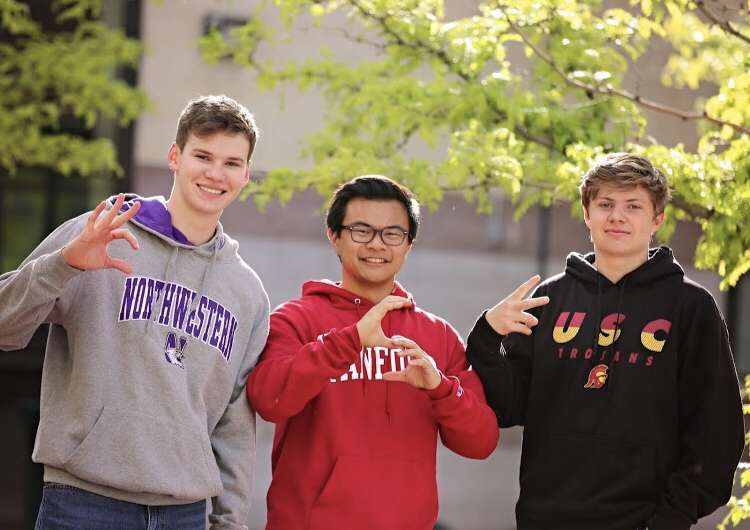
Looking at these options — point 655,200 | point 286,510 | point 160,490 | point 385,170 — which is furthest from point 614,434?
point 385,170

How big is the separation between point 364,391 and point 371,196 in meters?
0.62

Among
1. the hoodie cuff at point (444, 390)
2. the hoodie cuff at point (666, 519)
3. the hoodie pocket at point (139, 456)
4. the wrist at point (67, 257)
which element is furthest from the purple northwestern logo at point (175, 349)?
the hoodie cuff at point (666, 519)

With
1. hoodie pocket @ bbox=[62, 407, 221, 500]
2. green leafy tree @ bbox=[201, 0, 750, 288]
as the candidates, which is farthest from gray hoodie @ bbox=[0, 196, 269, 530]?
green leafy tree @ bbox=[201, 0, 750, 288]

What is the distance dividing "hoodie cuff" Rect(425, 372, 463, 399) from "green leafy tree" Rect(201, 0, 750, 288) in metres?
Result: 1.27

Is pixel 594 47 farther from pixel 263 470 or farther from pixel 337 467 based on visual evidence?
pixel 263 470

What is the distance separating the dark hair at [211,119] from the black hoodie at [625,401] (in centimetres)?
99

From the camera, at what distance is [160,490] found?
304 centimetres

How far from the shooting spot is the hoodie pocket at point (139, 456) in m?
3.01

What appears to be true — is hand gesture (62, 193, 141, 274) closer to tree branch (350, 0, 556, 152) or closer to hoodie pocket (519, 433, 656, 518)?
hoodie pocket (519, 433, 656, 518)

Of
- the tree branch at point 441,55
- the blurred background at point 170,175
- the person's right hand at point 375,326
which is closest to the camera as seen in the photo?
the person's right hand at point 375,326

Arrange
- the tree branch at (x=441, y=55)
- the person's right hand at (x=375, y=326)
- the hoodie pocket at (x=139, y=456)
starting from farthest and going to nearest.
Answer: the tree branch at (x=441, y=55)
the person's right hand at (x=375, y=326)
the hoodie pocket at (x=139, y=456)

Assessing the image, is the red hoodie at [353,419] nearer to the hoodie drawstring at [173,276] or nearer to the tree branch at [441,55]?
the hoodie drawstring at [173,276]

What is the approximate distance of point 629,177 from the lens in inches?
130

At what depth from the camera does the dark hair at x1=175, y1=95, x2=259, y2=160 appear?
10.9ft
